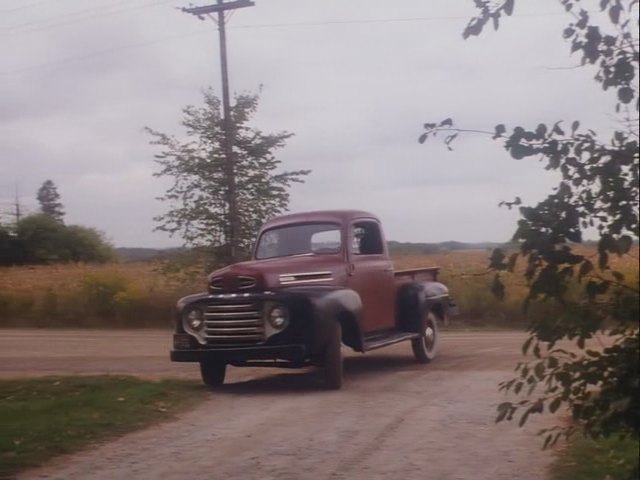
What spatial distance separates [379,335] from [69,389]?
4244mm

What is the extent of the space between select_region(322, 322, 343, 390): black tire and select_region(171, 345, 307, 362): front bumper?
384 mm

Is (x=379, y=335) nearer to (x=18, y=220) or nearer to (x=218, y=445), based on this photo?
(x=218, y=445)

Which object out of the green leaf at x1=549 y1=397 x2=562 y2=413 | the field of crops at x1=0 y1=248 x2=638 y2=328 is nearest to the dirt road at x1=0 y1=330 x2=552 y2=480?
the green leaf at x1=549 y1=397 x2=562 y2=413

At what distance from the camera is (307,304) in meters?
12.3

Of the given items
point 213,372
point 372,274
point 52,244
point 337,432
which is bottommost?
point 337,432

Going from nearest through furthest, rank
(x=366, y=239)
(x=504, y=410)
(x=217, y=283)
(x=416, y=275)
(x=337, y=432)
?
(x=504, y=410)
(x=337, y=432)
(x=217, y=283)
(x=366, y=239)
(x=416, y=275)

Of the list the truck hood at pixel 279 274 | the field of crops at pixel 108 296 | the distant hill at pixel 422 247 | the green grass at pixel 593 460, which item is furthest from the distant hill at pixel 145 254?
the green grass at pixel 593 460

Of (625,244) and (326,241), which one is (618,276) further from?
(326,241)

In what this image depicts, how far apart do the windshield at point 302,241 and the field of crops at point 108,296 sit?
9.79 meters

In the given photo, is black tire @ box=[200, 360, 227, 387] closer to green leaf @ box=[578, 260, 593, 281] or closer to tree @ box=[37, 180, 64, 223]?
green leaf @ box=[578, 260, 593, 281]

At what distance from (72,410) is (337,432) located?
324 cm

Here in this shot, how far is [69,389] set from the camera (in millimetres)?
13258

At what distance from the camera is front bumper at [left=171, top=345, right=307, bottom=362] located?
12.3 m

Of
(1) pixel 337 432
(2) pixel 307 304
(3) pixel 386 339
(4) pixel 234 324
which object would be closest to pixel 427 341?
(3) pixel 386 339
